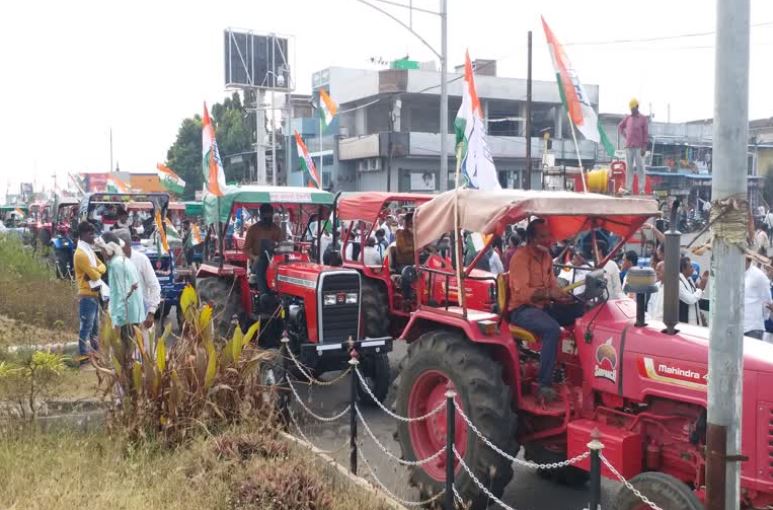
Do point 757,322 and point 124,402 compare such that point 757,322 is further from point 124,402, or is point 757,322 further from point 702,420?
point 124,402

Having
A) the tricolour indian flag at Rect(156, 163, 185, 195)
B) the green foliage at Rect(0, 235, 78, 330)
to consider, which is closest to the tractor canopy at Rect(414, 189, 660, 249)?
the green foliage at Rect(0, 235, 78, 330)

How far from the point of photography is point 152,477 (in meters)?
5.25

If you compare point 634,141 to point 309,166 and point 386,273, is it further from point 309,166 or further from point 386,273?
point 309,166

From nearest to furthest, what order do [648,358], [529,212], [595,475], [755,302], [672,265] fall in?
[595,475] < [672,265] < [648,358] < [529,212] < [755,302]

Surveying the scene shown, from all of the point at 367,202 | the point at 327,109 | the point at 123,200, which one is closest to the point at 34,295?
the point at 367,202

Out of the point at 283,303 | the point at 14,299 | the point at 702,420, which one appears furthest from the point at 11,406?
the point at 14,299

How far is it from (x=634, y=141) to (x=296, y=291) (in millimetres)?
5861

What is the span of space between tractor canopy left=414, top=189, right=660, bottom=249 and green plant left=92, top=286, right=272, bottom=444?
6.20 ft

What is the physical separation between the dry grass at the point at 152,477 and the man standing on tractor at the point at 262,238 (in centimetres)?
446

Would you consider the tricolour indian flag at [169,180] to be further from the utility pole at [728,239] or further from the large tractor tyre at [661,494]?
the utility pole at [728,239]

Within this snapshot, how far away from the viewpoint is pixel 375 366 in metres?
8.76

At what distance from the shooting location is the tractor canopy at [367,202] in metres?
10.1

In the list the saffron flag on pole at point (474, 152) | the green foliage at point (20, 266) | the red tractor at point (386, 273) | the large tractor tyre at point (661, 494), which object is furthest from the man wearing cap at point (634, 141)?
the green foliage at point (20, 266)

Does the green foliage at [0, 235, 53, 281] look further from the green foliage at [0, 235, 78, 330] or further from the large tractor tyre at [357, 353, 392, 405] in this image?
the large tractor tyre at [357, 353, 392, 405]
